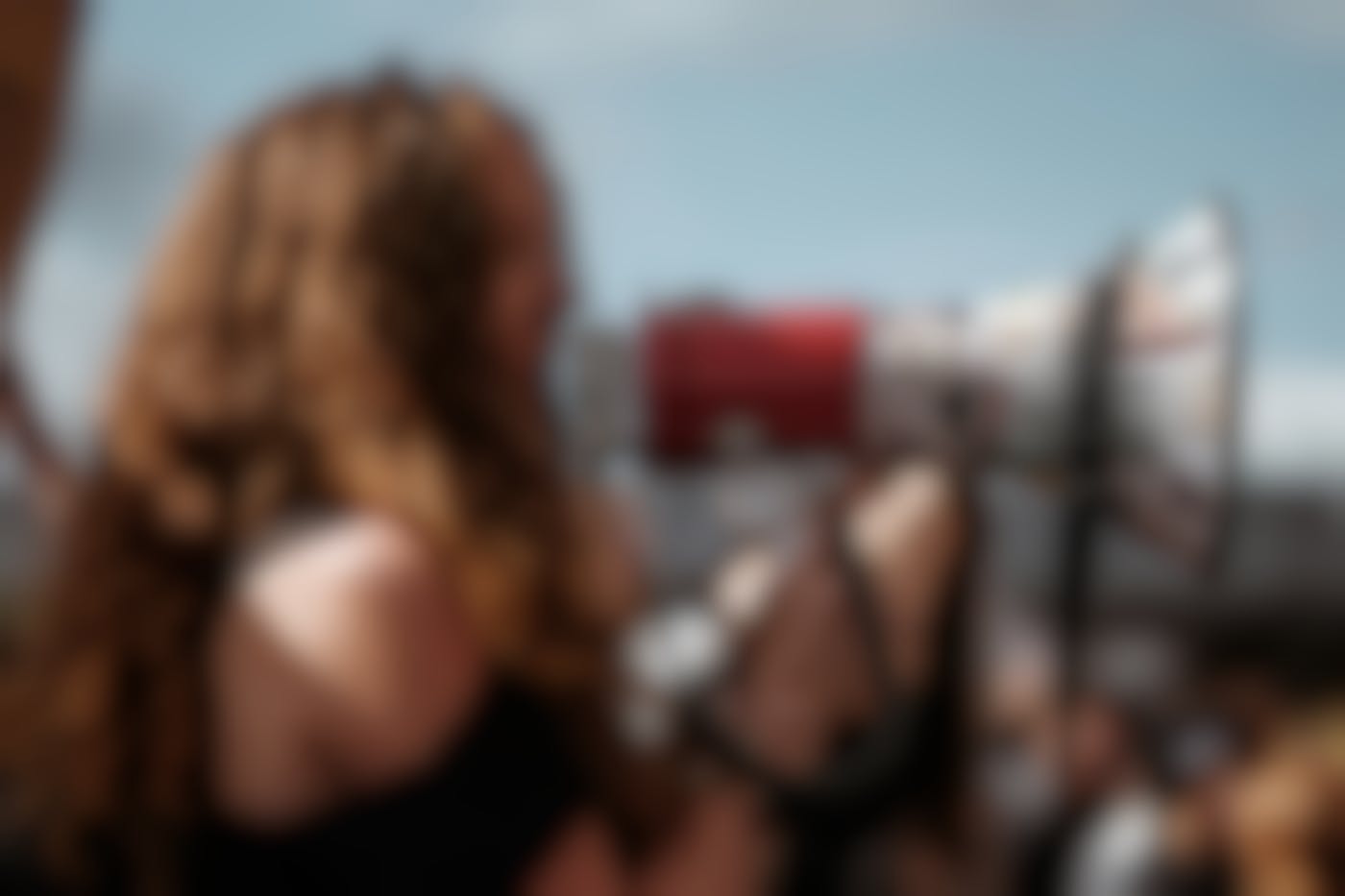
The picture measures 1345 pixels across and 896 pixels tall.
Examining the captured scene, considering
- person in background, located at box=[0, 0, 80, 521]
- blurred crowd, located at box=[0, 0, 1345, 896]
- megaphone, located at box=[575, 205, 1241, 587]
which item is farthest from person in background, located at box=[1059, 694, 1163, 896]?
person in background, located at box=[0, 0, 80, 521]

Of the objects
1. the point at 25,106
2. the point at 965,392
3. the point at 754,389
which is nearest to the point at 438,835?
the point at 754,389

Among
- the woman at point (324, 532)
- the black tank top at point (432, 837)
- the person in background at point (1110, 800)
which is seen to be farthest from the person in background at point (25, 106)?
the person in background at point (1110, 800)

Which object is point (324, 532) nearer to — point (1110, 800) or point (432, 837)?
point (432, 837)

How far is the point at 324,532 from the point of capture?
1104 millimetres

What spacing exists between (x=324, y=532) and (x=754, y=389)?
1.00 feet

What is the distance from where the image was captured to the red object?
3.80ft

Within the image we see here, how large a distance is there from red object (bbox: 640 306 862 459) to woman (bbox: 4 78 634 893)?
0.09 metres

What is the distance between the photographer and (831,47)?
122cm

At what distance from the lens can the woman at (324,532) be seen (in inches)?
43.1

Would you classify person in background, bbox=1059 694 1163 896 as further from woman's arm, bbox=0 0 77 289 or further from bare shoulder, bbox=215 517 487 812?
woman's arm, bbox=0 0 77 289

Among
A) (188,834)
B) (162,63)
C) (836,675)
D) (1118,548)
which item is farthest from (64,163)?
(1118,548)

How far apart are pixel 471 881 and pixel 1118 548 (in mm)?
498

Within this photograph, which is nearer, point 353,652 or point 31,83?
point 353,652

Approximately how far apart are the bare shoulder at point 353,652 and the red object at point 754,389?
7.5 inches
